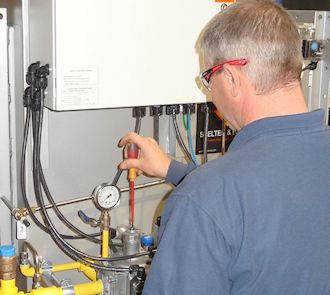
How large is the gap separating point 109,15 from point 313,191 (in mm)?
715

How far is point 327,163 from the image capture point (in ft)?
3.27

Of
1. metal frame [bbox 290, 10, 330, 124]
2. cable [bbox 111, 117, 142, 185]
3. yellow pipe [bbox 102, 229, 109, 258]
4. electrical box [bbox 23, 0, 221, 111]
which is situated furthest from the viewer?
metal frame [bbox 290, 10, 330, 124]

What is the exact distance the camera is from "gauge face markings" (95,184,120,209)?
1.54 metres

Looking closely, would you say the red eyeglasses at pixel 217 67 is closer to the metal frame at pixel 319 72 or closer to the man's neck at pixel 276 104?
the man's neck at pixel 276 104

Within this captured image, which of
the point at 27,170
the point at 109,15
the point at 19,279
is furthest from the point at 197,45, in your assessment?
the point at 19,279

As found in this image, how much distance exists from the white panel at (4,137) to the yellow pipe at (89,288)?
31 centimetres

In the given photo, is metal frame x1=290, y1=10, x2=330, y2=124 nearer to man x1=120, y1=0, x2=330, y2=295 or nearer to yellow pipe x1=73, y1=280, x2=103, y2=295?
man x1=120, y1=0, x2=330, y2=295

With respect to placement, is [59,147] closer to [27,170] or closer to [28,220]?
[27,170]

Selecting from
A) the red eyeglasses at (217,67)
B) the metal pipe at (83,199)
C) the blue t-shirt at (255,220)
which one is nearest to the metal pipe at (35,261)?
the metal pipe at (83,199)

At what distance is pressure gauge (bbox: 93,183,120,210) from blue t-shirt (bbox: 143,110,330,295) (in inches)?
22.1

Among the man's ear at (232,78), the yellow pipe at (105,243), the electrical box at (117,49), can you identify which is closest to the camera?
the man's ear at (232,78)

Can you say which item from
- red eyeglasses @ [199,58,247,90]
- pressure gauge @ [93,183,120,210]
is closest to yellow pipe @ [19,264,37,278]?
pressure gauge @ [93,183,120,210]

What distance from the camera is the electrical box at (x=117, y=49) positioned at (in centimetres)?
Result: 131

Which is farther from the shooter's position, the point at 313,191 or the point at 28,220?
the point at 28,220
